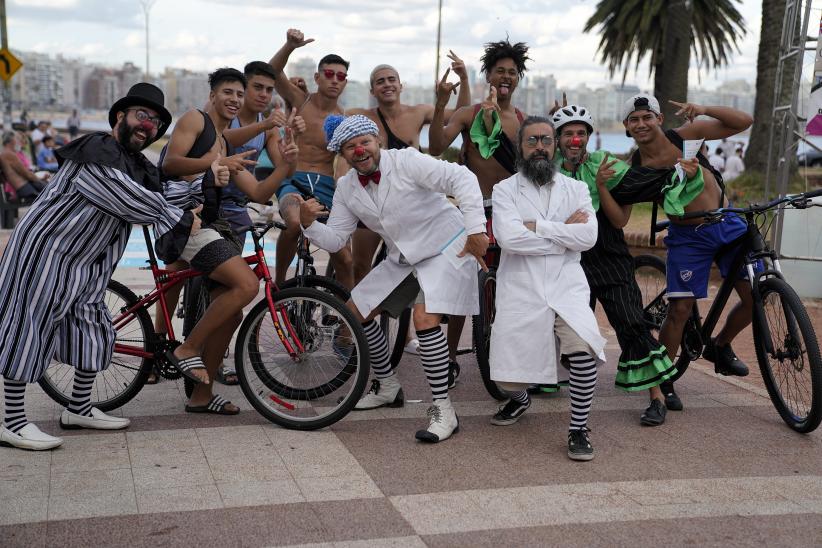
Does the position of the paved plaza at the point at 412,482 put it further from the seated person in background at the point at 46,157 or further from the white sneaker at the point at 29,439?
the seated person in background at the point at 46,157

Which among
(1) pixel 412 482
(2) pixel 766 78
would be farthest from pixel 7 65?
(1) pixel 412 482

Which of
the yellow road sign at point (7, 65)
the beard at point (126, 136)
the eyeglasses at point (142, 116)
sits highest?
the yellow road sign at point (7, 65)

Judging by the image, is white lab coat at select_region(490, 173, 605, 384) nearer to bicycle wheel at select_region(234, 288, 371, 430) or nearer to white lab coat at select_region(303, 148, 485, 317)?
Answer: white lab coat at select_region(303, 148, 485, 317)

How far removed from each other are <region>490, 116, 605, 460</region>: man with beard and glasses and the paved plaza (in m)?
0.39

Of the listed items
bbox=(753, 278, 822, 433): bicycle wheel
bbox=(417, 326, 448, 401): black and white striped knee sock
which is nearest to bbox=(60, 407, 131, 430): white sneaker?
bbox=(417, 326, 448, 401): black and white striped knee sock

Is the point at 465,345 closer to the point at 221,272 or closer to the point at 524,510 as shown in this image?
the point at 221,272

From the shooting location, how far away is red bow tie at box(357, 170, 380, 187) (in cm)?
541

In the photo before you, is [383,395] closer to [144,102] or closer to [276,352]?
[276,352]

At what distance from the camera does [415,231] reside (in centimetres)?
545

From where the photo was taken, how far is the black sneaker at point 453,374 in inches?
256

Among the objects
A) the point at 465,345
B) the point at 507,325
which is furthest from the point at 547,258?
the point at 465,345

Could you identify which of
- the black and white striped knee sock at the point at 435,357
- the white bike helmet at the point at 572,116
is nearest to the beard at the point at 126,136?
the black and white striped knee sock at the point at 435,357

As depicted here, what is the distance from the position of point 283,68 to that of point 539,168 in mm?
2815

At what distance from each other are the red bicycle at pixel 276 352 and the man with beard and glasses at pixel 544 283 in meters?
0.78
